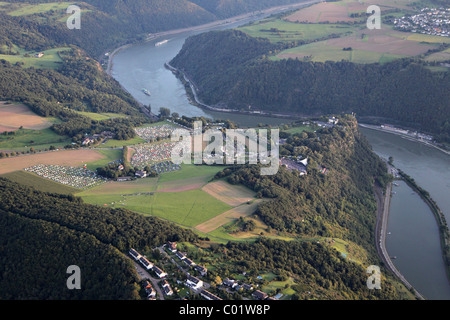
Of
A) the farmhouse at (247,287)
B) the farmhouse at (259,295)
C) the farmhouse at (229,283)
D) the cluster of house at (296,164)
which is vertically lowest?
the farmhouse at (259,295)

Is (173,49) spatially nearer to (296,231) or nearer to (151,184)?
(151,184)

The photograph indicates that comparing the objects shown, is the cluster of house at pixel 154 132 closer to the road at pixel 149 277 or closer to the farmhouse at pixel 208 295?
the road at pixel 149 277

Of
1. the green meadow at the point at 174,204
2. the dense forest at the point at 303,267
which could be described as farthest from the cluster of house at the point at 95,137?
the dense forest at the point at 303,267

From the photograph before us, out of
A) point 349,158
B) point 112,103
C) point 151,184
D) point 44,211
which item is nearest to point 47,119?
point 112,103

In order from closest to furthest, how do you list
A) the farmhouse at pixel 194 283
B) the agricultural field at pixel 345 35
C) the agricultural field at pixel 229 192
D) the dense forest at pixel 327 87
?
the farmhouse at pixel 194 283, the agricultural field at pixel 229 192, the dense forest at pixel 327 87, the agricultural field at pixel 345 35

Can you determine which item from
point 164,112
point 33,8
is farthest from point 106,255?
point 33,8

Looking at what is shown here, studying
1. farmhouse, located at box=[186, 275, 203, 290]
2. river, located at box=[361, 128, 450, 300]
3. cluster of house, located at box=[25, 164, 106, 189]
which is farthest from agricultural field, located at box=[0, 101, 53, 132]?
river, located at box=[361, 128, 450, 300]

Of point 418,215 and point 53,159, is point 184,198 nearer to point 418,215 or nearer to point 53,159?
point 53,159

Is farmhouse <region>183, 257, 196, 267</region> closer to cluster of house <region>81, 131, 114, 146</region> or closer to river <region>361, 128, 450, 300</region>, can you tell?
river <region>361, 128, 450, 300</region>
